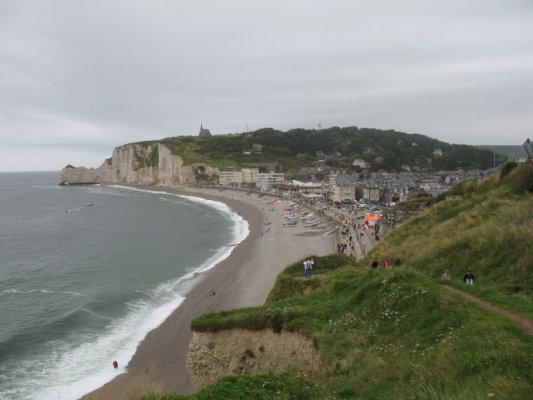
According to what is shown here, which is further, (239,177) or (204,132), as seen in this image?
(204,132)

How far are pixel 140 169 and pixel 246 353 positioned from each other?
143m

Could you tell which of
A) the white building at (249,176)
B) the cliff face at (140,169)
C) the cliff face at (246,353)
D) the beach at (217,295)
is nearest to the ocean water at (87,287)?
the beach at (217,295)

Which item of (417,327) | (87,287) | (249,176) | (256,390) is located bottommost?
(87,287)

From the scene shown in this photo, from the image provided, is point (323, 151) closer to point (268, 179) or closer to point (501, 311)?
point (268, 179)

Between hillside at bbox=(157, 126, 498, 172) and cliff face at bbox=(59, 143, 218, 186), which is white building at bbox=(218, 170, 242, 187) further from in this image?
hillside at bbox=(157, 126, 498, 172)

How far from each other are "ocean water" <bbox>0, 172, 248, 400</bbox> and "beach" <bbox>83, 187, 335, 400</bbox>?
2.55ft

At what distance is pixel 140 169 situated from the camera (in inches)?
5812

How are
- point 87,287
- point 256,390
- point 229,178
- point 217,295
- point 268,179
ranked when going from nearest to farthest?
point 256,390 → point 217,295 → point 87,287 → point 268,179 → point 229,178

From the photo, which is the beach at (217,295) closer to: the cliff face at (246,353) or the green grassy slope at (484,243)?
the cliff face at (246,353)

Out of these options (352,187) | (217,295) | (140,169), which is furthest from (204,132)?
(217,295)

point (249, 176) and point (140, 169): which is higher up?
point (140, 169)

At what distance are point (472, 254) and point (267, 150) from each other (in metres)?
141

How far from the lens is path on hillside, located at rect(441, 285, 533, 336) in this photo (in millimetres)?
7753

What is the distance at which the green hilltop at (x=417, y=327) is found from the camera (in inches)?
251
